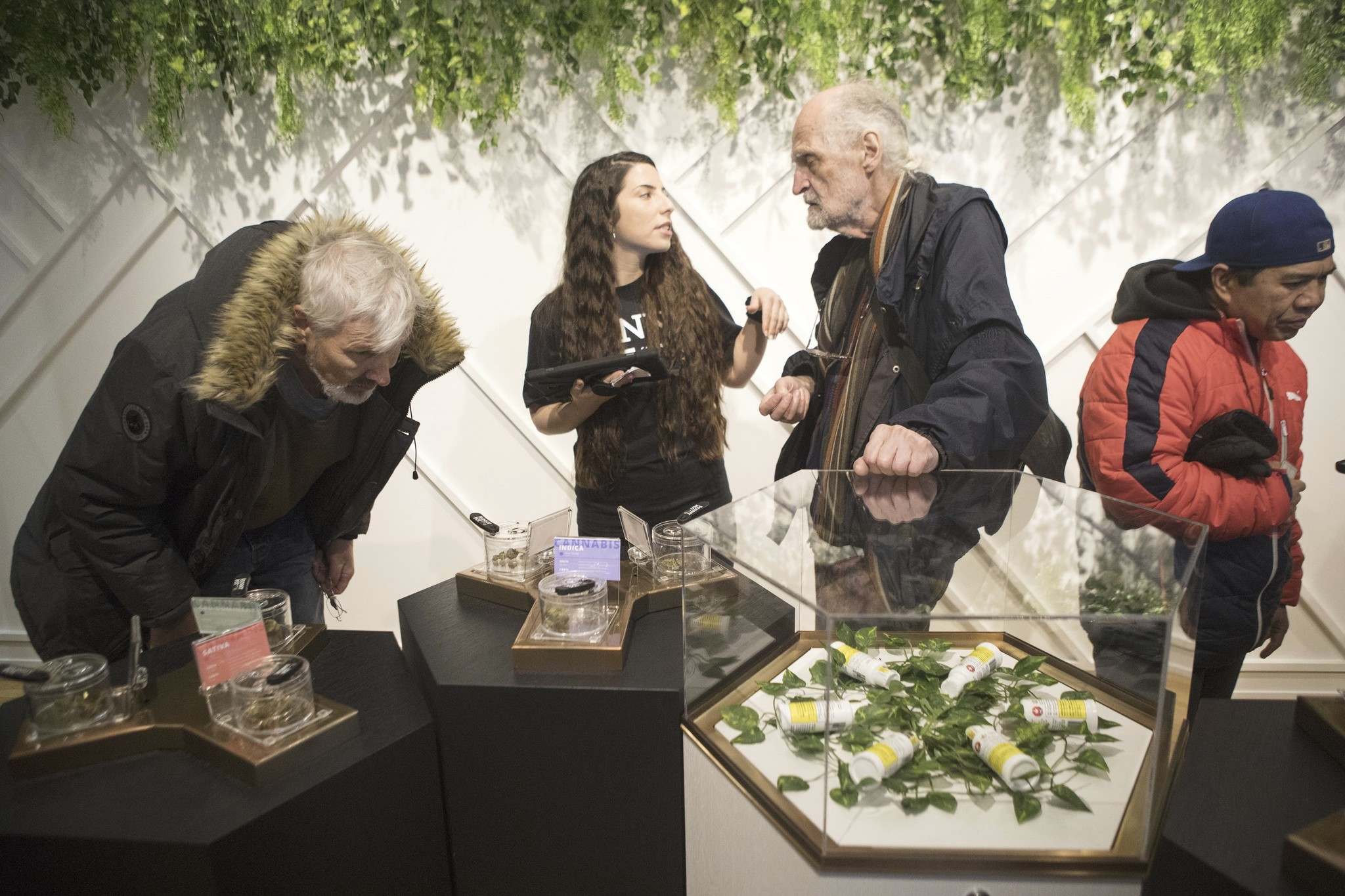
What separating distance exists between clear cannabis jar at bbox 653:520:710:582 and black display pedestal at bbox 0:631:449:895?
52 cm

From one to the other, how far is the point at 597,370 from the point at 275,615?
0.96 meters

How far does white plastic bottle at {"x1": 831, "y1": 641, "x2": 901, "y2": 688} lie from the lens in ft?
4.55

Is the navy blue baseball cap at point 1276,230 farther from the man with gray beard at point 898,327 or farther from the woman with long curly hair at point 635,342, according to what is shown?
the woman with long curly hair at point 635,342

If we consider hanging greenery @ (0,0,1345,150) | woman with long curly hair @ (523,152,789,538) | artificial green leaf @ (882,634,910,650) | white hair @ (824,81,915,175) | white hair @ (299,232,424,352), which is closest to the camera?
artificial green leaf @ (882,634,910,650)

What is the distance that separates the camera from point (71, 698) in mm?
1285

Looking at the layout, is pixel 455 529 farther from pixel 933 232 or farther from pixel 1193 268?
→ pixel 1193 268

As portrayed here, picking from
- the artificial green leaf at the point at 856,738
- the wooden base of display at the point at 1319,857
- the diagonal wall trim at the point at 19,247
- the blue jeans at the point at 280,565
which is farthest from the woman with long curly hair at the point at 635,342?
the diagonal wall trim at the point at 19,247

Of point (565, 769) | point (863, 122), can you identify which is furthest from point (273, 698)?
point (863, 122)

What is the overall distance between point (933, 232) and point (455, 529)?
222 centimetres

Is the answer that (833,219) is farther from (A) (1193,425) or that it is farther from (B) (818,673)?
(B) (818,673)

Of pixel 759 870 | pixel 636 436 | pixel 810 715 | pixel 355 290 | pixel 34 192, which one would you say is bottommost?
pixel 759 870

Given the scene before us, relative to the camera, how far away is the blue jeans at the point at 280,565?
Result: 1.90m

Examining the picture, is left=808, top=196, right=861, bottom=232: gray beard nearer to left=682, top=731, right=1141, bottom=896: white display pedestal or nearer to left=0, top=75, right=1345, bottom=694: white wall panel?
left=0, top=75, right=1345, bottom=694: white wall panel

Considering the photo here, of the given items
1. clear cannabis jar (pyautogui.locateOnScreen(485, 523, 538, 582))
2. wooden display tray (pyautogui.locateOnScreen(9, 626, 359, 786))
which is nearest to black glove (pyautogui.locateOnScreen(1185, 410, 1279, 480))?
clear cannabis jar (pyautogui.locateOnScreen(485, 523, 538, 582))
